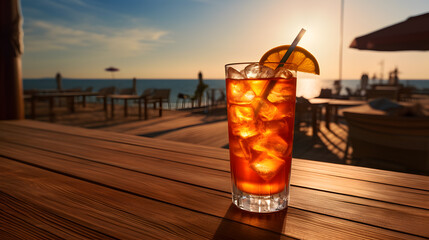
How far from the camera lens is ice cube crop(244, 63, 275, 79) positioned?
0.59m

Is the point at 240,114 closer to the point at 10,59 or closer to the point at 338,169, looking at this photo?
the point at 338,169

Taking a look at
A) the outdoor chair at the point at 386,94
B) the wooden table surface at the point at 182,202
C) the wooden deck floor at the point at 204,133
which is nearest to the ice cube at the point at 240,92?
the wooden table surface at the point at 182,202

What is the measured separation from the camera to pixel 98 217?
22.9 inches

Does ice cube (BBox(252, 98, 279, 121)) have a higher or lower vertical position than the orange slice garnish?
lower

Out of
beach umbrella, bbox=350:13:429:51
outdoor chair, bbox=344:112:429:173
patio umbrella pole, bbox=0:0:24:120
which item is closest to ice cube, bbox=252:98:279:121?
outdoor chair, bbox=344:112:429:173

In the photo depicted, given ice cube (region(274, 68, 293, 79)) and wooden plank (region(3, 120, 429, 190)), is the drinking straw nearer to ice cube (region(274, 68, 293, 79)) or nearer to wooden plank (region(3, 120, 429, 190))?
ice cube (region(274, 68, 293, 79))

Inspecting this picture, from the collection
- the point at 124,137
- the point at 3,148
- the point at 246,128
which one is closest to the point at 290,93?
the point at 246,128

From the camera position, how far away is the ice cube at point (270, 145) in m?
0.61

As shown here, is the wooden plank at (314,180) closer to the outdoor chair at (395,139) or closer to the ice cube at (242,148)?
the ice cube at (242,148)

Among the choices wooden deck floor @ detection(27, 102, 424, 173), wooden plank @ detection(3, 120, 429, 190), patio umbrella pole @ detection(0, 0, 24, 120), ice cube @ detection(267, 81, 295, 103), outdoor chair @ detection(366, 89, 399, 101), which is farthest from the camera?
outdoor chair @ detection(366, 89, 399, 101)

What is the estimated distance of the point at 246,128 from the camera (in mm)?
620

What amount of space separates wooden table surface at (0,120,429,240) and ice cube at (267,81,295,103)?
26 cm

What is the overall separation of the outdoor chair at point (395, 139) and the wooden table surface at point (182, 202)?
2.10m

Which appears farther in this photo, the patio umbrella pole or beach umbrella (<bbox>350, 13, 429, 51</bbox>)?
beach umbrella (<bbox>350, 13, 429, 51</bbox>)
